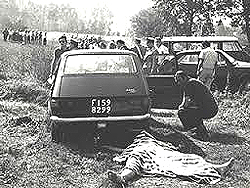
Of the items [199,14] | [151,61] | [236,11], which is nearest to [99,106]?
[151,61]

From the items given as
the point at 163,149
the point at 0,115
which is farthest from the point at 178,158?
the point at 0,115

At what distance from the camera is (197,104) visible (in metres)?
8.33

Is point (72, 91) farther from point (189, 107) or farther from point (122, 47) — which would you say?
point (122, 47)

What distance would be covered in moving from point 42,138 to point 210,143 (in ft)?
9.22

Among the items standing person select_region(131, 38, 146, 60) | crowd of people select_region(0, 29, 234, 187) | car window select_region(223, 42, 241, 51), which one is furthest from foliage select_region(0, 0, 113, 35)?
crowd of people select_region(0, 29, 234, 187)

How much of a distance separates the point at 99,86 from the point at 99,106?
0.37 meters

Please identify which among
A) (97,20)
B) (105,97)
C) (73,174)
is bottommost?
(97,20)

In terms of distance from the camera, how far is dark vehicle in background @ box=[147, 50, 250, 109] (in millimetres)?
10750

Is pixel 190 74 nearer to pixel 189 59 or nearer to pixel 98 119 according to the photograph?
pixel 189 59

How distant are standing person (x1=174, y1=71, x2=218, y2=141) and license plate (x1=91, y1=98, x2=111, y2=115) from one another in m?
1.56

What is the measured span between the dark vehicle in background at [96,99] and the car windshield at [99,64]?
2cm

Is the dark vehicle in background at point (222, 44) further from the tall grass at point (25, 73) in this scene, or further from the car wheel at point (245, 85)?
the tall grass at point (25, 73)

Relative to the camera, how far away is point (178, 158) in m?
6.21

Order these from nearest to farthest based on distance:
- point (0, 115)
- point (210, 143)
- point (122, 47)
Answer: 1. point (210, 143)
2. point (0, 115)
3. point (122, 47)
